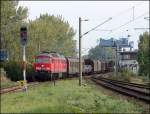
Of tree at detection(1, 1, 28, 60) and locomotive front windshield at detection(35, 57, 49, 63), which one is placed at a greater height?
tree at detection(1, 1, 28, 60)

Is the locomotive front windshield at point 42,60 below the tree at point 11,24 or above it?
below

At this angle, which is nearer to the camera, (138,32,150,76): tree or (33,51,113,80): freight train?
(33,51,113,80): freight train

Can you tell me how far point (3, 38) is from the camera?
70.8 m

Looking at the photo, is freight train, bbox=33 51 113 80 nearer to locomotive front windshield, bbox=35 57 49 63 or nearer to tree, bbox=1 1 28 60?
locomotive front windshield, bbox=35 57 49 63

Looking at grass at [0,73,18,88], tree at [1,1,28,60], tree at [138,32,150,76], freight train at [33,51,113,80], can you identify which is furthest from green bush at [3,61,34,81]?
tree at [138,32,150,76]

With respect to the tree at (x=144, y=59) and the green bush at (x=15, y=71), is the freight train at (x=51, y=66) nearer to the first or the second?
the green bush at (x=15, y=71)

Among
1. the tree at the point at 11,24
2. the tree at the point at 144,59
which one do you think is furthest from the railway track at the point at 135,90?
the tree at the point at 144,59

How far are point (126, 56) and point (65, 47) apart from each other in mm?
23574

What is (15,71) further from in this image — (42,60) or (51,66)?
(51,66)

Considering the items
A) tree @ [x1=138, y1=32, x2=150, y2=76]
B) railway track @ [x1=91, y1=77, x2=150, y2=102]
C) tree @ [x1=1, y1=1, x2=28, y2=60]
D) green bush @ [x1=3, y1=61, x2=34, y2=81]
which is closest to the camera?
railway track @ [x1=91, y1=77, x2=150, y2=102]

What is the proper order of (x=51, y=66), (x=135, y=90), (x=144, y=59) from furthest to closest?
(x=144, y=59), (x=51, y=66), (x=135, y=90)

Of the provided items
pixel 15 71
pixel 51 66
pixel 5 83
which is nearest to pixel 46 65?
pixel 51 66

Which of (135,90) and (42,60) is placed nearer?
(135,90)

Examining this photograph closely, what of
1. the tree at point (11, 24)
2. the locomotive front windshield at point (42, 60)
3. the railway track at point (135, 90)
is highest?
the tree at point (11, 24)
